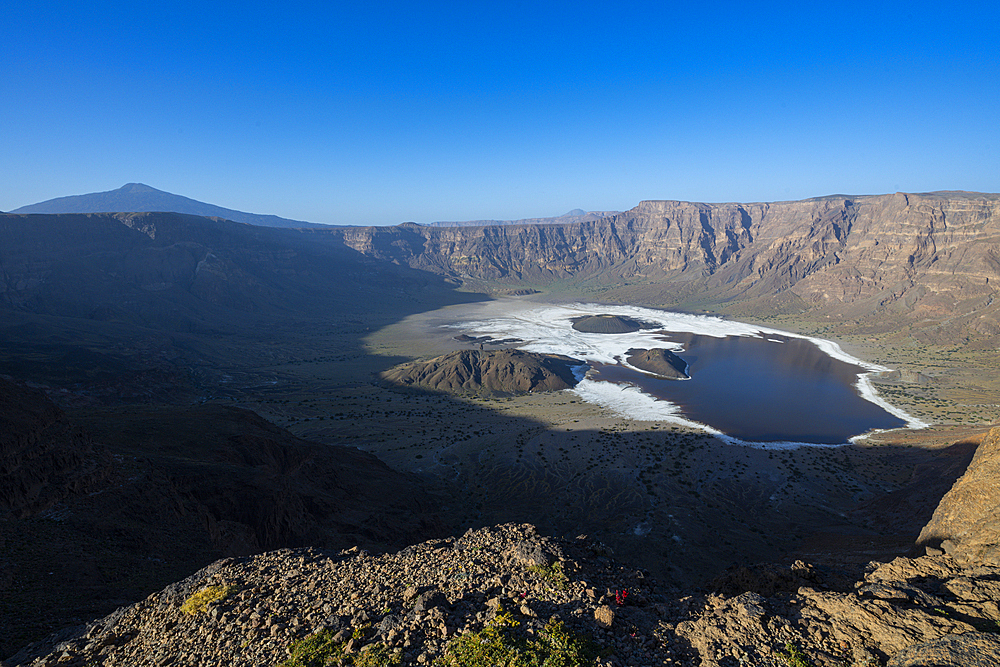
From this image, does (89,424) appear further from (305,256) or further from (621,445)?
(305,256)

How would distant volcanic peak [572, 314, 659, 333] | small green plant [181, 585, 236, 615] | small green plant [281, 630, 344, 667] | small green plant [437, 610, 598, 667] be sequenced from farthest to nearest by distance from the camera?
distant volcanic peak [572, 314, 659, 333]
small green plant [181, 585, 236, 615]
small green plant [281, 630, 344, 667]
small green plant [437, 610, 598, 667]

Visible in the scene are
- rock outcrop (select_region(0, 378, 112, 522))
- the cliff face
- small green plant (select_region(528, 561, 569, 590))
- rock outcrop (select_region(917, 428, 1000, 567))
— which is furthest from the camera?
the cliff face

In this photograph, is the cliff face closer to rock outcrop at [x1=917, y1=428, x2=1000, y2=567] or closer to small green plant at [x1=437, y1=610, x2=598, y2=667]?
rock outcrop at [x1=917, y1=428, x2=1000, y2=567]

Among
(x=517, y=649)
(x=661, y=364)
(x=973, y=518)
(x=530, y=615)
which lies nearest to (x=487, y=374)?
(x=661, y=364)

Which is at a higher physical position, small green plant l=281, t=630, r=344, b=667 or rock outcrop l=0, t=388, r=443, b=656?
small green plant l=281, t=630, r=344, b=667

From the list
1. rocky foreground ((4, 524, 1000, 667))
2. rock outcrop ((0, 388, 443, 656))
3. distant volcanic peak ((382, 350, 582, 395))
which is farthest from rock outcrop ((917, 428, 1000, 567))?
distant volcanic peak ((382, 350, 582, 395))

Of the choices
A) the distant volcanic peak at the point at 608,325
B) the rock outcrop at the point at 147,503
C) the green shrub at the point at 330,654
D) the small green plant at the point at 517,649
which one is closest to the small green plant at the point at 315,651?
the green shrub at the point at 330,654
